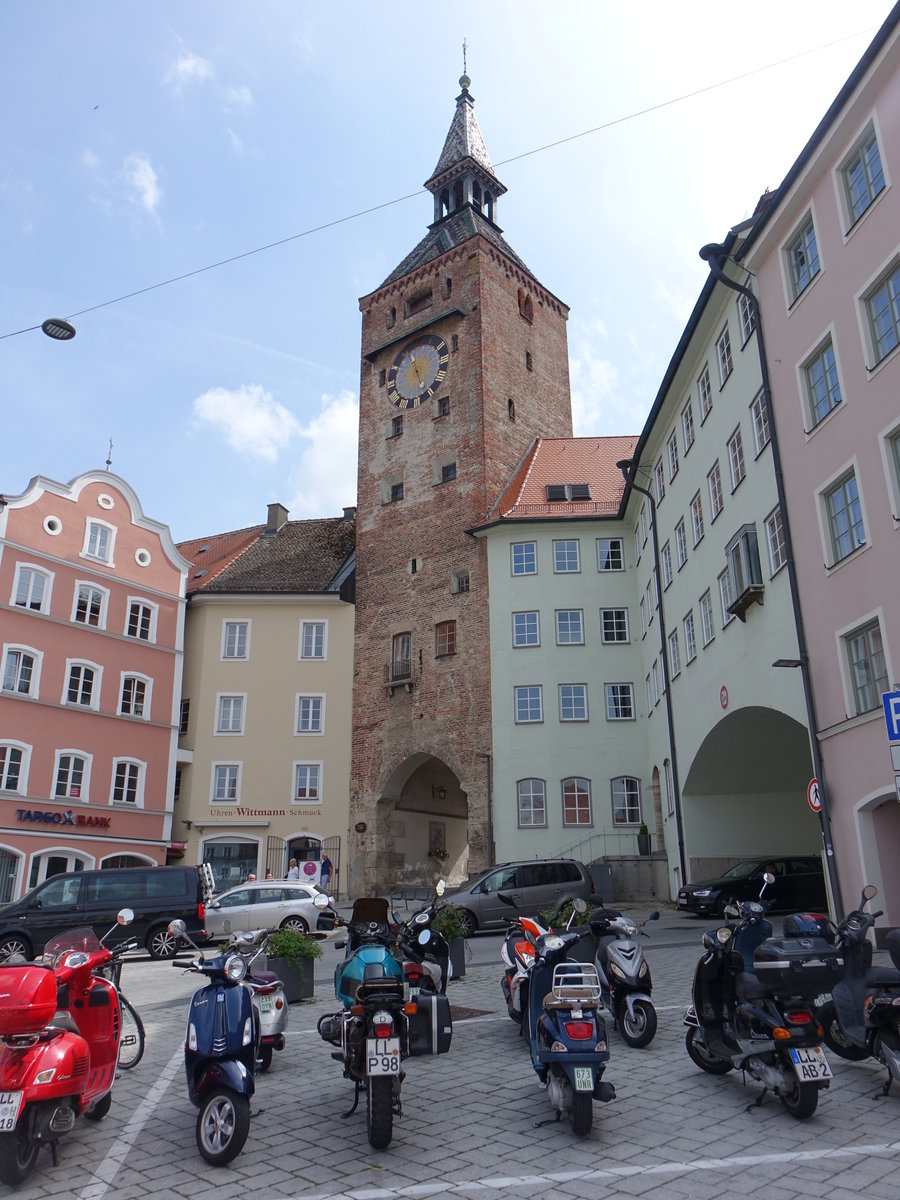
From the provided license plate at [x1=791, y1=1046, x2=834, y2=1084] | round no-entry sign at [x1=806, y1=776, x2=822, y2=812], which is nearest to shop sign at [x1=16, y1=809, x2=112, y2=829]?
round no-entry sign at [x1=806, y1=776, x2=822, y2=812]

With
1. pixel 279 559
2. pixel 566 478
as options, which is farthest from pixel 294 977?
pixel 279 559

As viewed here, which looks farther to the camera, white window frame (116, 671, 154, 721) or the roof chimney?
the roof chimney

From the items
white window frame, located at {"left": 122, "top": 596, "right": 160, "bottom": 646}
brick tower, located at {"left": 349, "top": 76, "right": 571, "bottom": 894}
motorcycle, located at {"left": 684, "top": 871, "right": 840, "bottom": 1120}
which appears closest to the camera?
motorcycle, located at {"left": 684, "top": 871, "right": 840, "bottom": 1120}

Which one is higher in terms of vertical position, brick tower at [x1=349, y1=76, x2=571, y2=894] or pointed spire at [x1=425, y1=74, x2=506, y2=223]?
pointed spire at [x1=425, y1=74, x2=506, y2=223]

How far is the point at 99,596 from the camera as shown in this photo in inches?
1325

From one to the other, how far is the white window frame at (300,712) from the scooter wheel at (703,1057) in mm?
30228

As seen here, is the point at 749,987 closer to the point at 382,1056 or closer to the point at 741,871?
the point at 382,1056

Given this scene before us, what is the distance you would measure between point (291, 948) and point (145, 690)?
24979 millimetres

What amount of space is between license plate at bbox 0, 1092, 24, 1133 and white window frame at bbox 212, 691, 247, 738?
31.9 meters

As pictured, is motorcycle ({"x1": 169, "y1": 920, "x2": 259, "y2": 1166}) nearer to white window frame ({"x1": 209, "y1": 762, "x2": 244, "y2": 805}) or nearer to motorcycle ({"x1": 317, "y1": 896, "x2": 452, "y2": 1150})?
motorcycle ({"x1": 317, "y1": 896, "x2": 452, "y2": 1150})

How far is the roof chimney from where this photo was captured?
4506 cm

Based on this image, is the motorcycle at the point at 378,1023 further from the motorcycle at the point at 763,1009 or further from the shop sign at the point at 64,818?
the shop sign at the point at 64,818

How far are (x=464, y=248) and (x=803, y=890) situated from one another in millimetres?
29349

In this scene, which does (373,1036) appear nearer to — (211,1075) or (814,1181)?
(211,1075)
